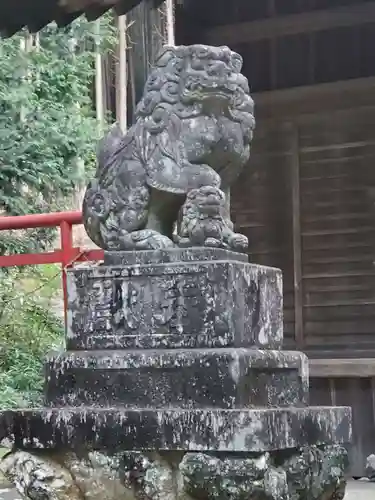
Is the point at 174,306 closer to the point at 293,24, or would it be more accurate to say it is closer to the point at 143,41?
the point at 143,41

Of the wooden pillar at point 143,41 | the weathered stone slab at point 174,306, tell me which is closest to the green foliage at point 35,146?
the wooden pillar at point 143,41

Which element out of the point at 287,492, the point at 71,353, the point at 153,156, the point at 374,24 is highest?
the point at 374,24

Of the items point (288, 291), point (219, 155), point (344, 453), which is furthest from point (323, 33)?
point (344, 453)

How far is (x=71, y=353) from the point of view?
3.82m

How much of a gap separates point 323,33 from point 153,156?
449 centimetres

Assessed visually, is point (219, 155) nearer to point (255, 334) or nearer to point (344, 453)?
point (255, 334)

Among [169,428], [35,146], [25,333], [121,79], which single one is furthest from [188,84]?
[25,333]

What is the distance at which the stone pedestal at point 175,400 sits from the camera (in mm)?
3398

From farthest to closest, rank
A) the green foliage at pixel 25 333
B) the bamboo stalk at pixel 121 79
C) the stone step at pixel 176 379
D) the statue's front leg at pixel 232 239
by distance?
the bamboo stalk at pixel 121 79 → the green foliage at pixel 25 333 → the statue's front leg at pixel 232 239 → the stone step at pixel 176 379

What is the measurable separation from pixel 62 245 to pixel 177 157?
2.25 meters

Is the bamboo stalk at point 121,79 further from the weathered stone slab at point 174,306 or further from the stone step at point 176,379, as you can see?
the stone step at point 176,379

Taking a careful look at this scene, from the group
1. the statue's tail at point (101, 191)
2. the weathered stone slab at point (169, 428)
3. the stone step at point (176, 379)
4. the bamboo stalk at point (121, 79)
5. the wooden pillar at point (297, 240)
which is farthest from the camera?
the bamboo stalk at point (121, 79)

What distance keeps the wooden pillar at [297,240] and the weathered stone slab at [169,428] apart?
12.9 feet

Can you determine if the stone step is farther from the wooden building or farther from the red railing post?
the wooden building
